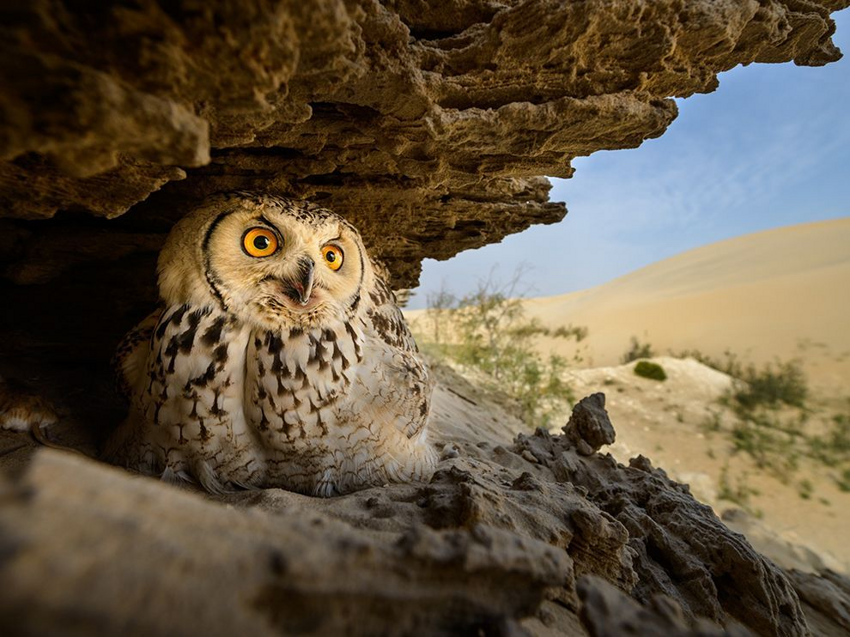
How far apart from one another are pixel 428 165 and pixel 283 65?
3.10 feet

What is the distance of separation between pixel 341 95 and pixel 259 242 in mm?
608

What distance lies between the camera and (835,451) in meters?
5.16

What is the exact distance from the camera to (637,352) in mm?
10297

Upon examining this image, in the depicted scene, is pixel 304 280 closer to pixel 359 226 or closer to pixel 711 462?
pixel 359 226

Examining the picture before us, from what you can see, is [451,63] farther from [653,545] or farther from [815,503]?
[815,503]

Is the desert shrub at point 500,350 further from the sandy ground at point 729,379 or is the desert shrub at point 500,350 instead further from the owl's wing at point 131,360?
the owl's wing at point 131,360

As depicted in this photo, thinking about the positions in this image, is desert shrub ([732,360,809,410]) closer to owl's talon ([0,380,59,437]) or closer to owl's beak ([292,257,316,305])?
owl's beak ([292,257,316,305])

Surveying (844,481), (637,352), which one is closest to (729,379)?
(844,481)

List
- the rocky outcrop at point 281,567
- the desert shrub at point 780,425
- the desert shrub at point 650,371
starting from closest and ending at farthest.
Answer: the rocky outcrop at point 281,567
the desert shrub at point 780,425
the desert shrub at point 650,371

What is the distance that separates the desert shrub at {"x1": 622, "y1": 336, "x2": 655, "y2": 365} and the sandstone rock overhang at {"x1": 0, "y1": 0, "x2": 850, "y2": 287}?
9023 mm

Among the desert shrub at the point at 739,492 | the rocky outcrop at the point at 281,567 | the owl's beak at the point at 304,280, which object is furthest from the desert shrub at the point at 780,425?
the owl's beak at the point at 304,280

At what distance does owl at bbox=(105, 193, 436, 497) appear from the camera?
4.59 feet

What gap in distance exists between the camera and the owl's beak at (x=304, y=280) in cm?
141

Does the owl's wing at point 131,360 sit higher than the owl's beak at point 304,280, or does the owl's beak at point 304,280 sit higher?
the owl's beak at point 304,280
